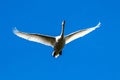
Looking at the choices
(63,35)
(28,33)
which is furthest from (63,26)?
(28,33)

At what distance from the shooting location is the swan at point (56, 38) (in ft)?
101

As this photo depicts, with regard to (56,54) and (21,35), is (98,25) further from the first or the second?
(21,35)

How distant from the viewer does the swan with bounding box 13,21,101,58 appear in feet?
101

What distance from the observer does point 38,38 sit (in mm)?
32312

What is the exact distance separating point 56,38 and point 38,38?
1.76m

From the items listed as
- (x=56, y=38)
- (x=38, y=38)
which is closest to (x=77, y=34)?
(x=56, y=38)

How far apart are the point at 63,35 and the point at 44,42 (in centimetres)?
204

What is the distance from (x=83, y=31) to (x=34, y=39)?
377cm

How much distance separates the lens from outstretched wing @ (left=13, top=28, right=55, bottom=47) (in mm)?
31781

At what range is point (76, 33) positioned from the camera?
104 feet

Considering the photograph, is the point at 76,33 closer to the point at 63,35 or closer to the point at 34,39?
the point at 63,35

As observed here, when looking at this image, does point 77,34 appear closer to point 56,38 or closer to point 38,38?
point 56,38

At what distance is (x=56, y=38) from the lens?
102ft

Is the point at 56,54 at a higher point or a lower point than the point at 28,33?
lower
